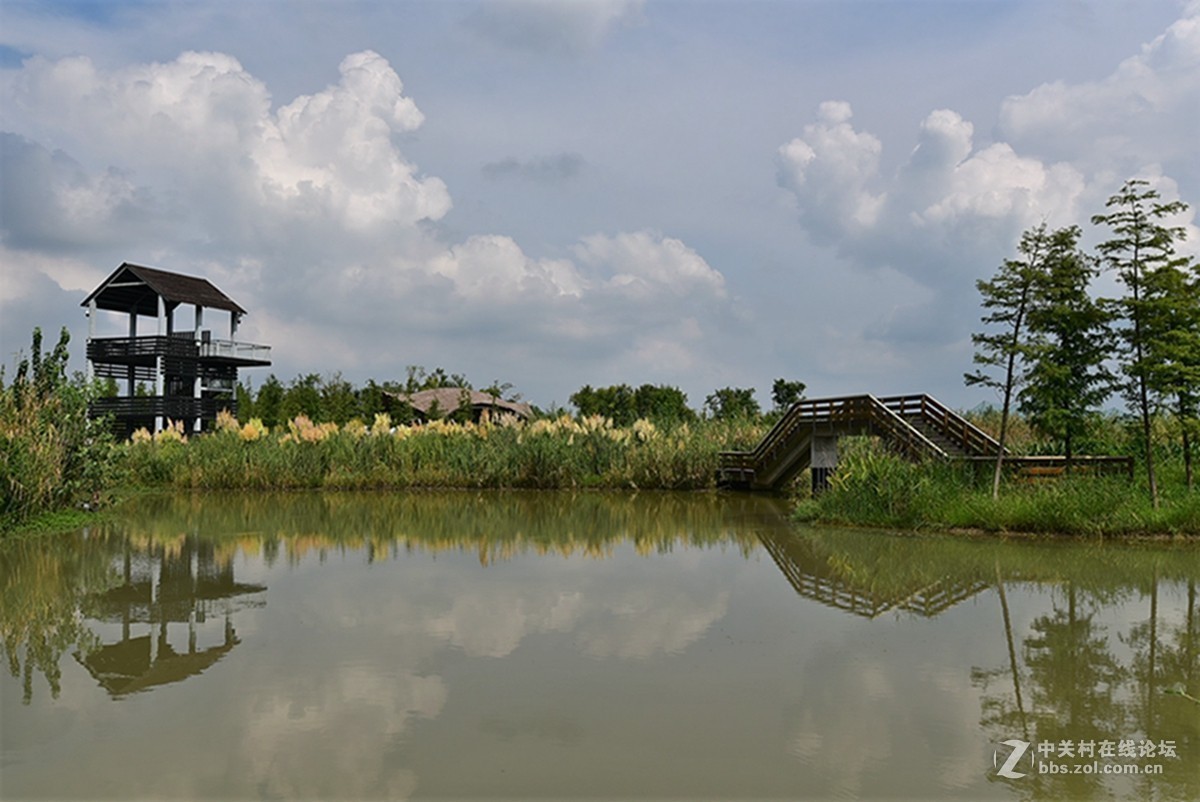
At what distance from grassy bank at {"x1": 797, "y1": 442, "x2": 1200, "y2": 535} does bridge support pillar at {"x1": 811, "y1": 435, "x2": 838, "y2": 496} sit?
10.2ft

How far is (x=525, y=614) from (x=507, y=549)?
5.24 metres

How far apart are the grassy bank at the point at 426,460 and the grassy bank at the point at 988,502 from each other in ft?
28.0

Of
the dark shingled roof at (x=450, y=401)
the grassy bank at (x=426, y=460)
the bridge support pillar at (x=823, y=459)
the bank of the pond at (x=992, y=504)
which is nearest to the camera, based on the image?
the bank of the pond at (x=992, y=504)

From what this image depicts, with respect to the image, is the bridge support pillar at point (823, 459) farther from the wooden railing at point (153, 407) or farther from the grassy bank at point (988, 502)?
the wooden railing at point (153, 407)

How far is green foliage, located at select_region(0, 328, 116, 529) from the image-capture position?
49.8 feet

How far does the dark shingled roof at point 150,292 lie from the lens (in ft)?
131

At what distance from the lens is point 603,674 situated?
7156mm

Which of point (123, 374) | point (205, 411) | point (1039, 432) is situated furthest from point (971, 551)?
point (123, 374)

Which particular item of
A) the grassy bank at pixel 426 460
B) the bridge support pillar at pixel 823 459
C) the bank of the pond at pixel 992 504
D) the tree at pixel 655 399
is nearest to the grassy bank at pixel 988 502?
the bank of the pond at pixel 992 504

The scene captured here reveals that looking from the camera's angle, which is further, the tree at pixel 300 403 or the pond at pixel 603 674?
the tree at pixel 300 403

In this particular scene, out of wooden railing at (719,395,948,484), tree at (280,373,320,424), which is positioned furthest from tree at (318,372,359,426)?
wooden railing at (719,395,948,484)

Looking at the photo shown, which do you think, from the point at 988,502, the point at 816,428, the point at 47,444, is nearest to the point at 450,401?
the point at 816,428

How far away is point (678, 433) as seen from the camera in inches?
1097

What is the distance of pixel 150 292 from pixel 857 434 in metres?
34.0
